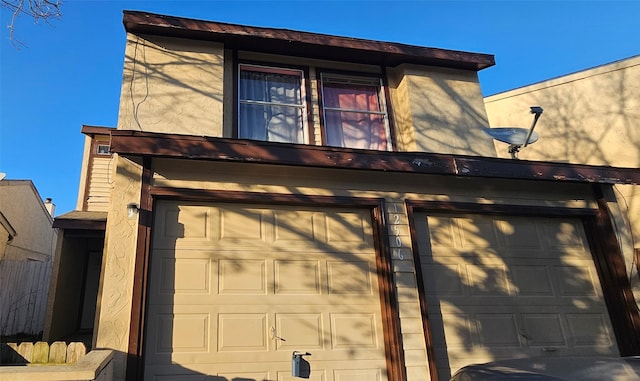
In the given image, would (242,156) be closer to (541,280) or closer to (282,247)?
(282,247)

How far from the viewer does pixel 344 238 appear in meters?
5.39

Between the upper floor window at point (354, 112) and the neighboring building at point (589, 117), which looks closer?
the upper floor window at point (354, 112)

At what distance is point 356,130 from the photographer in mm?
6750

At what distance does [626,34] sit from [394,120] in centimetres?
1133

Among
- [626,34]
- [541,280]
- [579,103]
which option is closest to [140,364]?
[541,280]

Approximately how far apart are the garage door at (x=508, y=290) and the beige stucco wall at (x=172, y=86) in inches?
132

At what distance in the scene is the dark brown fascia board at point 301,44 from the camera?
5957 millimetres

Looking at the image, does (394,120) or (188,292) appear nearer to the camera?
(188,292)

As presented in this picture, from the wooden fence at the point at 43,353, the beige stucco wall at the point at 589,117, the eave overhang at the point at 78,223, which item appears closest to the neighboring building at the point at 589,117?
the beige stucco wall at the point at 589,117

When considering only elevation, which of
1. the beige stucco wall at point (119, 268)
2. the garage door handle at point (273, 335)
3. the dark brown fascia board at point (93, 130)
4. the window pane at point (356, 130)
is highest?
the dark brown fascia board at point (93, 130)

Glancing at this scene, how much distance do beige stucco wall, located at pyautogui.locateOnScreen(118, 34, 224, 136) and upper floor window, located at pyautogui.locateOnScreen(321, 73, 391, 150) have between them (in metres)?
1.75

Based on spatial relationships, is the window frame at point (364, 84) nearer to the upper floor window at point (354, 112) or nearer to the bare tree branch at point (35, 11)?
the upper floor window at point (354, 112)

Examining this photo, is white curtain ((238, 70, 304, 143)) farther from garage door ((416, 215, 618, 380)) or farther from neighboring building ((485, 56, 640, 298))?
neighboring building ((485, 56, 640, 298))

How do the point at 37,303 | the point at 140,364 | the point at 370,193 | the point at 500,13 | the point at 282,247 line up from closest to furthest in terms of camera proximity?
the point at 140,364 < the point at 282,247 < the point at 370,193 < the point at 37,303 < the point at 500,13
